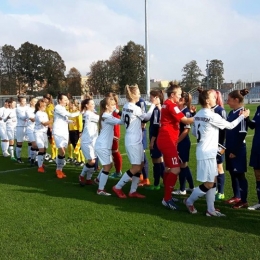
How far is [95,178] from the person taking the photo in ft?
29.6

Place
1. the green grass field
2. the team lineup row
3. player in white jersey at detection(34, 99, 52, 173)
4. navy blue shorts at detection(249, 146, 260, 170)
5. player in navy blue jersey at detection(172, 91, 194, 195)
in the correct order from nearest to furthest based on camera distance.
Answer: the green grass field, the team lineup row, navy blue shorts at detection(249, 146, 260, 170), player in navy blue jersey at detection(172, 91, 194, 195), player in white jersey at detection(34, 99, 52, 173)

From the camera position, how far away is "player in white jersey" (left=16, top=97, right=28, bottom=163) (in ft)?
38.0

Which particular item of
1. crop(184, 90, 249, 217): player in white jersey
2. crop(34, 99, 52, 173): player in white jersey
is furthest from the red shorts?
crop(34, 99, 52, 173): player in white jersey

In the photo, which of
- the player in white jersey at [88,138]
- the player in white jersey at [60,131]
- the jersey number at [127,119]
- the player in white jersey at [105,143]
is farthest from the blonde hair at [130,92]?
the player in white jersey at [60,131]

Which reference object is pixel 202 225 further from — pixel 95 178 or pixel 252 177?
pixel 95 178

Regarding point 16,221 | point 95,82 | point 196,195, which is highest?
point 95,82

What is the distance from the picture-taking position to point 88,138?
808 centimetres

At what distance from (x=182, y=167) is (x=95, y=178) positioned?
267 cm

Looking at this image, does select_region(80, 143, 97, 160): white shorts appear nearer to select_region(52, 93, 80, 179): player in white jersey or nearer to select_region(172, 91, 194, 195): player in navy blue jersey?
select_region(52, 93, 80, 179): player in white jersey

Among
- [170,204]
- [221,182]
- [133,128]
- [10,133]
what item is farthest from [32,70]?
[170,204]

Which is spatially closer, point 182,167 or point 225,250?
point 225,250

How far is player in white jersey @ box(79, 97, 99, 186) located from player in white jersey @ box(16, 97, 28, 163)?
3.84 meters

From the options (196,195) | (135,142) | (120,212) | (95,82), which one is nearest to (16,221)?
(120,212)

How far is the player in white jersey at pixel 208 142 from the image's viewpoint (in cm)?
561
